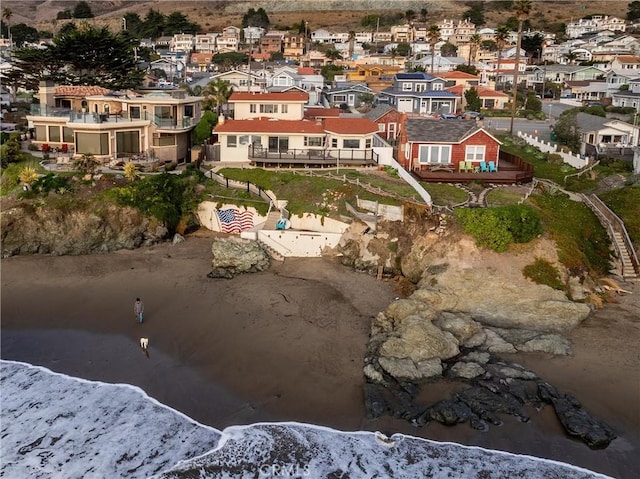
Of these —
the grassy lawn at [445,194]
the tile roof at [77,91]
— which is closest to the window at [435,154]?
the grassy lawn at [445,194]

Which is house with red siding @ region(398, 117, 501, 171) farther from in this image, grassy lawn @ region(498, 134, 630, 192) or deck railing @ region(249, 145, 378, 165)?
grassy lawn @ region(498, 134, 630, 192)

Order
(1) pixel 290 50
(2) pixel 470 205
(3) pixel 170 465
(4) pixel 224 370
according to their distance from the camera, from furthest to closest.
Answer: (1) pixel 290 50 < (2) pixel 470 205 < (4) pixel 224 370 < (3) pixel 170 465

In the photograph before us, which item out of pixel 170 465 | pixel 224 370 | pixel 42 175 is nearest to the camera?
pixel 170 465

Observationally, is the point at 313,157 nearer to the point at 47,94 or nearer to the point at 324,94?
the point at 47,94

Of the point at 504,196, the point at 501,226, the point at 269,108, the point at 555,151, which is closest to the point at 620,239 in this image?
the point at 504,196

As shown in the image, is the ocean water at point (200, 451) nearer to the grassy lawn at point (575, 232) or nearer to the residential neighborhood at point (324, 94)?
the grassy lawn at point (575, 232)

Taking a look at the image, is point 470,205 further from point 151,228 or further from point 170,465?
point 170,465

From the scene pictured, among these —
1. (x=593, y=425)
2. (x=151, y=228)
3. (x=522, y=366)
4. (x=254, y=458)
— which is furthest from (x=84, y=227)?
(x=593, y=425)

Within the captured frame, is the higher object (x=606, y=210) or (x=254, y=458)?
(x=606, y=210)
